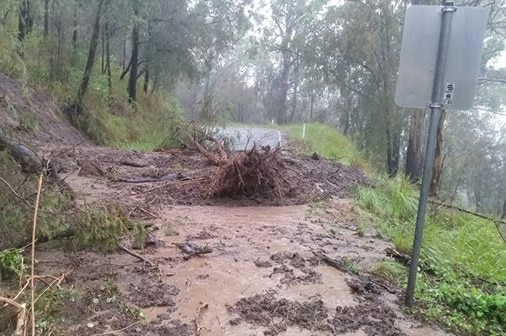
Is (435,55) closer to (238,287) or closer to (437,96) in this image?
(437,96)

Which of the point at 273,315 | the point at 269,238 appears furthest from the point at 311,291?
the point at 269,238

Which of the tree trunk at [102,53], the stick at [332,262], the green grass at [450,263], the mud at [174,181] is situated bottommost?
the green grass at [450,263]

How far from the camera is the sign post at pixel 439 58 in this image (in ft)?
11.1

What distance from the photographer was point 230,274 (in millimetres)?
4082

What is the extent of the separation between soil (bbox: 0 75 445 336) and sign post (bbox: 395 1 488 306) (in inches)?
48.4

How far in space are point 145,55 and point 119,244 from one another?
52.7 ft

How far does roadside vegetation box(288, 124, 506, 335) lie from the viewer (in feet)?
12.5

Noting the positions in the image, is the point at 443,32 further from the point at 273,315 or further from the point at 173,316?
the point at 173,316

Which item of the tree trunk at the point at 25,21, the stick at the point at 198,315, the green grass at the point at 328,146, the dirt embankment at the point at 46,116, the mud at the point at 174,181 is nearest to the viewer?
the stick at the point at 198,315

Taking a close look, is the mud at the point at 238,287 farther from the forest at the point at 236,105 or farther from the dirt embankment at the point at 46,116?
the dirt embankment at the point at 46,116

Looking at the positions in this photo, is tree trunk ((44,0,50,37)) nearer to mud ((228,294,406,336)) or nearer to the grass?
the grass

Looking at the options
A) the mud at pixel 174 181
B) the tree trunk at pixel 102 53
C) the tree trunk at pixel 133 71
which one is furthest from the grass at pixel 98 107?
the mud at pixel 174 181

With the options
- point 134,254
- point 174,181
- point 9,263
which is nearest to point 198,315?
point 134,254

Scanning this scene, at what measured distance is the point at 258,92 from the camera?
157 ft
